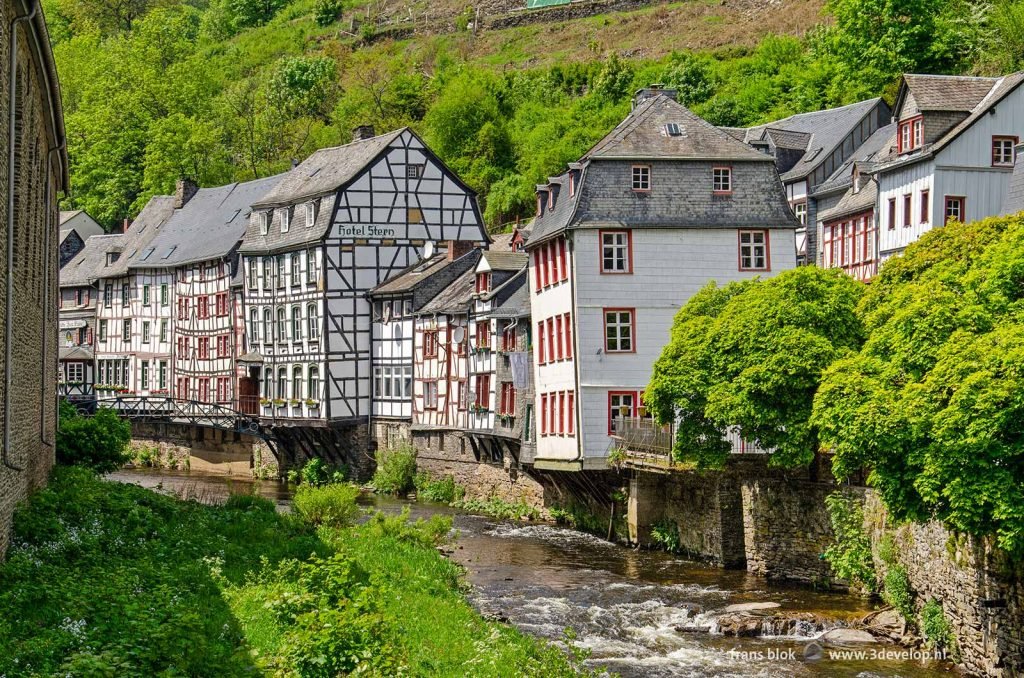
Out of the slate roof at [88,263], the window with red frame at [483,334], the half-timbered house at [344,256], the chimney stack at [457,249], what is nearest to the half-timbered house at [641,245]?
the window with red frame at [483,334]

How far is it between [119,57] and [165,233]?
46124 mm

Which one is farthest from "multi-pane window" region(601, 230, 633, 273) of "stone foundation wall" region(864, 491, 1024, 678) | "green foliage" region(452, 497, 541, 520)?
"stone foundation wall" region(864, 491, 1024, 678)

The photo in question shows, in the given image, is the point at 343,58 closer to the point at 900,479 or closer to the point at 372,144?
→ the point at 372,144

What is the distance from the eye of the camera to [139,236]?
90.3m

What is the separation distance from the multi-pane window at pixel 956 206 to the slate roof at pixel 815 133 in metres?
14.2

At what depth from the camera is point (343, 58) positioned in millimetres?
138000

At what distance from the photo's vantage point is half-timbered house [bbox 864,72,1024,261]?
4797cm

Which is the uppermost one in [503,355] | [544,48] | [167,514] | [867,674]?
[544,48]

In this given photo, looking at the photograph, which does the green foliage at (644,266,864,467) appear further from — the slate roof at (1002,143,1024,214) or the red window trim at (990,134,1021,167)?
the red window trim at (990,134,1021,167)

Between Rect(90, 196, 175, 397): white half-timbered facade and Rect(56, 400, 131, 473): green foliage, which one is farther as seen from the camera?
Rect(90, 196, 175, 397): white half-timbered facade

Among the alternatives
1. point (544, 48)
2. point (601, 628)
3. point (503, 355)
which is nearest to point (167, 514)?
point (601, 628)

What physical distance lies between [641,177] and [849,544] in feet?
52.6

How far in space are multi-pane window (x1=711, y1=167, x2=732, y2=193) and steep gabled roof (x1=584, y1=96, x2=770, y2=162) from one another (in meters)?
0.45

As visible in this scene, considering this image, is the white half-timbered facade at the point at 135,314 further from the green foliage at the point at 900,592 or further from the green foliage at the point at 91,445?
the green foliage at the point at 900,592
